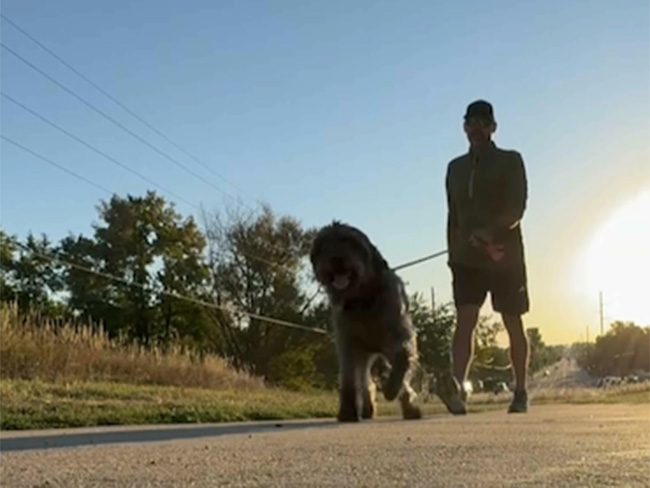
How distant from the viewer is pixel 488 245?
6938mm

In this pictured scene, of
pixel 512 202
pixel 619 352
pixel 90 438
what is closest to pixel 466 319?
pixel 512 202

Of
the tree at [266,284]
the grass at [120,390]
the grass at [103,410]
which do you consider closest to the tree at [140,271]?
the tree at [266,284]

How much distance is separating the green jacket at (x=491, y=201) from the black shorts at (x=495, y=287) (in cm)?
6

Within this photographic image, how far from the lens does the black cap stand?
22.7 ft

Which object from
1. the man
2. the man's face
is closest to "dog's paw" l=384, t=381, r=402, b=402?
the man

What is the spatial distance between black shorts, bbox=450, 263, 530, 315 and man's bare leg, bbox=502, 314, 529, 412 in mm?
118

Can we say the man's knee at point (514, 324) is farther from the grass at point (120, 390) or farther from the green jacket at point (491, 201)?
the grass at point (120, 390)

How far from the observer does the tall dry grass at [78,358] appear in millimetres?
12922

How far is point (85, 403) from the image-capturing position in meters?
8.28

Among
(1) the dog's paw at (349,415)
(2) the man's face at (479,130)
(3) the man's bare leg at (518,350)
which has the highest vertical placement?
(2) the man's face at (479,130)

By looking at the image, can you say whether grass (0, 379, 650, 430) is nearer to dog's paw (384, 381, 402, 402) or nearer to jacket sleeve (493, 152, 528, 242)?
dog's paw (384, 381, 402, 402)

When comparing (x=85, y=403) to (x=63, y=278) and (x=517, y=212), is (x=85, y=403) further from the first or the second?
(x=63, y=278)

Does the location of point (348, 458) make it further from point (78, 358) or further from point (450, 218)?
point (78, 358)

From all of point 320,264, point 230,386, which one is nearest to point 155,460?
point 320,264
